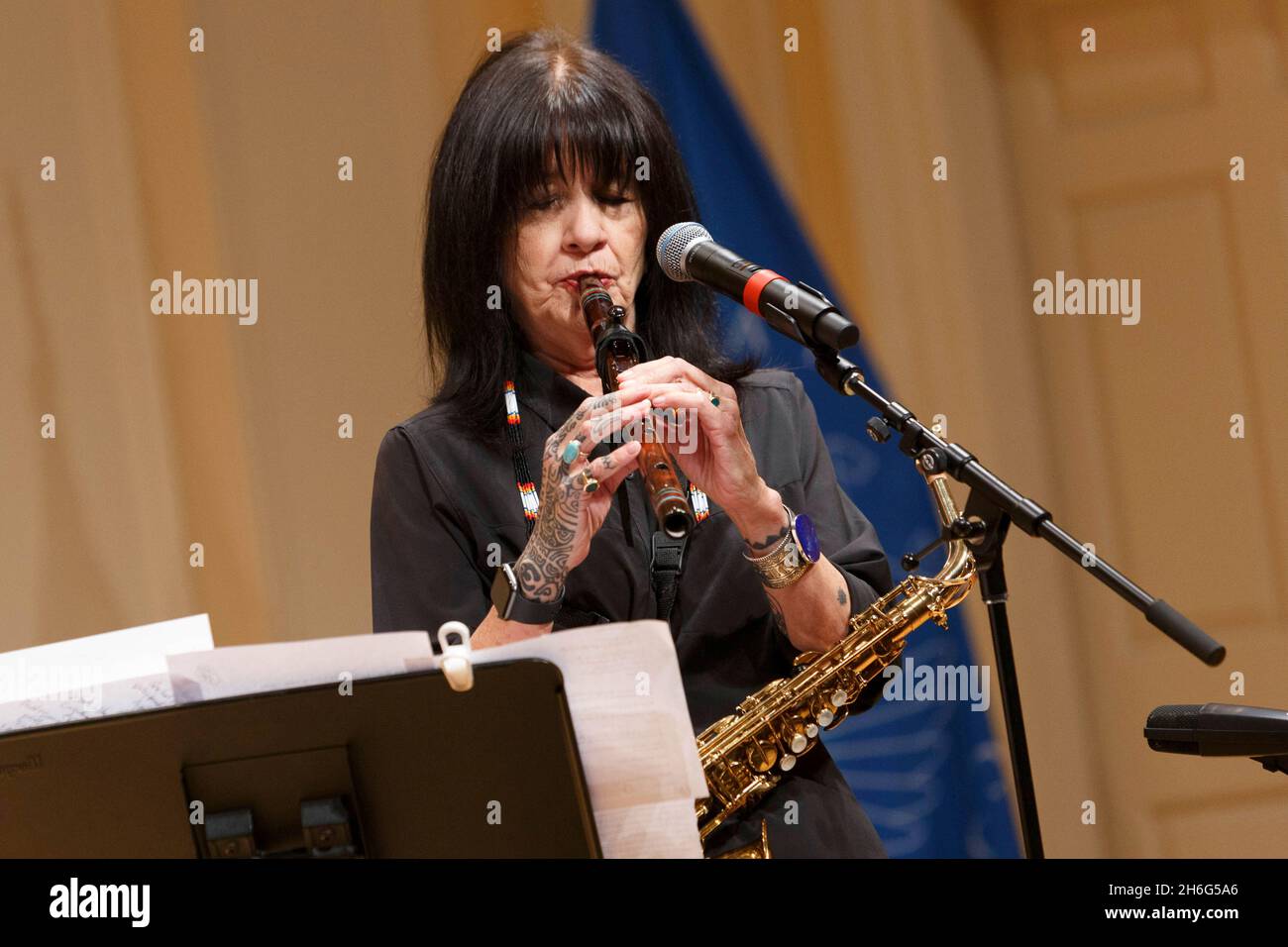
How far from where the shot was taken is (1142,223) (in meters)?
3.73

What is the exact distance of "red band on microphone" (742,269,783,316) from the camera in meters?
1.49

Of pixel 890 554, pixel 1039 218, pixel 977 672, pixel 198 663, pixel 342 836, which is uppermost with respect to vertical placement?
pixel 1039 218

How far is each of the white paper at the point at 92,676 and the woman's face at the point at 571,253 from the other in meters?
0.66

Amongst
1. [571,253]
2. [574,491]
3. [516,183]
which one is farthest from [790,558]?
[516,183]

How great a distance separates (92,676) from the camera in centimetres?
158

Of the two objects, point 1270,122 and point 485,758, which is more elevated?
point 1270,122

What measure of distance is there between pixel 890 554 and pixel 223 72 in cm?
211

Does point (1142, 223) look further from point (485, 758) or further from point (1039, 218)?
point (485, 758)

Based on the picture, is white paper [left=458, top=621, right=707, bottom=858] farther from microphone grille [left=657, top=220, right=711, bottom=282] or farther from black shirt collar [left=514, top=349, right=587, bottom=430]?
black shirt collar [left=514, top=349, right=587, bottom=430]

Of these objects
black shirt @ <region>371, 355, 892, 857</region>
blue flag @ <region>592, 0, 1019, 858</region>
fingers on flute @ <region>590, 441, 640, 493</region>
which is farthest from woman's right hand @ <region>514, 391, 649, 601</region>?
blue flag @ <region>592, 0, 1019, 858</region>

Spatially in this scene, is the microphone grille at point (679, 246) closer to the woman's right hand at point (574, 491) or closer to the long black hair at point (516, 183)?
the woman's right hand at point (574, 491)

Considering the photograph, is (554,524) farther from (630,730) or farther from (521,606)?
(630,730)

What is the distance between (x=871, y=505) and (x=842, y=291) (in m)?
0.66

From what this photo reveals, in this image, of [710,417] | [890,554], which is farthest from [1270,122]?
[710,417]
